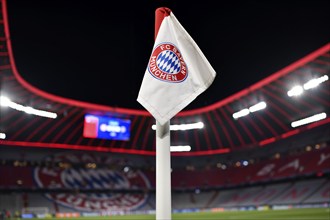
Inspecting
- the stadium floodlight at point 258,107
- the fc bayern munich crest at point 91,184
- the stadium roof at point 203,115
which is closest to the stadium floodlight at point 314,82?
the stadium roof at point 203,115

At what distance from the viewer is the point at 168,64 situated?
2.54 meters

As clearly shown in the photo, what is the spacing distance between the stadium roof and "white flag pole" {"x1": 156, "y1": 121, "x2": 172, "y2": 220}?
774 inches

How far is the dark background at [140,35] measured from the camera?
1627 cm

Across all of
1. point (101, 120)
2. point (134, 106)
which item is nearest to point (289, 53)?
point (134, 106)

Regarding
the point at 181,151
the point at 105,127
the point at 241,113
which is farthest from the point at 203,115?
the point at 105,127

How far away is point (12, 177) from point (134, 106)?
1791 centimetres

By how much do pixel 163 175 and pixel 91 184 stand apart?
140ft

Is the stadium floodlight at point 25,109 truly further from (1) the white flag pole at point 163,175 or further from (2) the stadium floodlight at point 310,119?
(1) the white flag pole at point 163,175

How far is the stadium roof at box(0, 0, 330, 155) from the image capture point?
27.1 meters

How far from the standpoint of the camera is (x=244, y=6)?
16453 millimetres

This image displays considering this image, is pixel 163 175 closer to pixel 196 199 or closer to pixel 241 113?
pixel 241 113

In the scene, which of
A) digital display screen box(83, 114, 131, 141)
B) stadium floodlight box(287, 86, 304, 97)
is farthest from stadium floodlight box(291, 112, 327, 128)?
digital display screen box(83, 114, 131, 141)

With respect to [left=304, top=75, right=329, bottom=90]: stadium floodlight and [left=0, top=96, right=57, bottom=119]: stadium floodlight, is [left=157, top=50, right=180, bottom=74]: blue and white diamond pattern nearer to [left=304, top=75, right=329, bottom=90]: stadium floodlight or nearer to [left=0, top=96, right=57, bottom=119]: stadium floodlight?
[left=304, top=75, right=329, bottom=90]: stadium floodlight

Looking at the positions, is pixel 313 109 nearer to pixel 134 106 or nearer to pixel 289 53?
pixel 289 53
